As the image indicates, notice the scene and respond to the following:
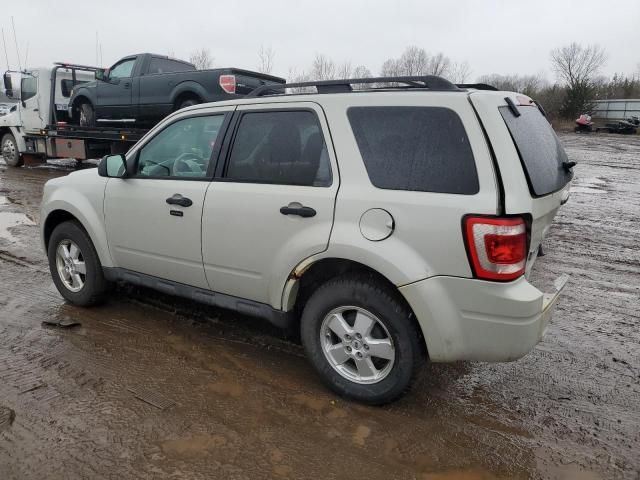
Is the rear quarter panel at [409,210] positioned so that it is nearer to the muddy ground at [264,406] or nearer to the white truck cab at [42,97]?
the muddy ground at [264,406]

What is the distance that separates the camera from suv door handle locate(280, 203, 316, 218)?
3009 millimetres

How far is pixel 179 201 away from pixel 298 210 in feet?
3.39

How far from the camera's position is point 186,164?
3773 mm

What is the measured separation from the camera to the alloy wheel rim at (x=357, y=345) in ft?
9.66

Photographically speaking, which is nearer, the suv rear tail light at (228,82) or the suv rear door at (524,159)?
the suv rear door at (524,159)

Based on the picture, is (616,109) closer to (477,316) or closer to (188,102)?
(188,102)

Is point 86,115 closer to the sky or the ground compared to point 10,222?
closer to the sky

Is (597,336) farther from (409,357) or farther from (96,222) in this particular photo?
(96,222)

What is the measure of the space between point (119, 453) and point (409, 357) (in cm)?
163

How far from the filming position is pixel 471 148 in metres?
2.63

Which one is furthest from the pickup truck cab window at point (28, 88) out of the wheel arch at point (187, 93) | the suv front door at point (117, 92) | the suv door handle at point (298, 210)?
the suv door handle at point (298, 210)

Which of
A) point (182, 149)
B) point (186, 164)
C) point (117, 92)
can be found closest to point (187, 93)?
point (117, 92)

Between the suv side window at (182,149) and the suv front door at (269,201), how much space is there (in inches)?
9.0

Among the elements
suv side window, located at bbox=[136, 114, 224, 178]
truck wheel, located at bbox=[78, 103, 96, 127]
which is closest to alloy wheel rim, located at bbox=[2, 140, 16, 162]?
truck wheel, located at bbox=[78, 103, 96, 127]
